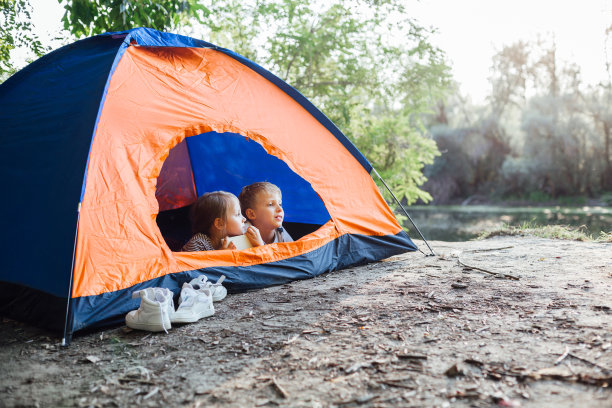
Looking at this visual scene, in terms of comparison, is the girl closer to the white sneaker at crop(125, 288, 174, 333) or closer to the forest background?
the white sneaker at crop(125, 288, 174, 333)

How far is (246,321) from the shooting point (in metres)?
2.36

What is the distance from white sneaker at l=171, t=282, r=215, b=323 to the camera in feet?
7.69

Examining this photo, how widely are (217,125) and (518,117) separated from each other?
1958 centimetres

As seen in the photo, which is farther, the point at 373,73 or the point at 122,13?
the point at 373,73

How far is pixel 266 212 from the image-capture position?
3682 mm

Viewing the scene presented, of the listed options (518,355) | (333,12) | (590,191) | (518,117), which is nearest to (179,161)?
(518,355)

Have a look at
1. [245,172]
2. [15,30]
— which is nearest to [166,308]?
[245,172]

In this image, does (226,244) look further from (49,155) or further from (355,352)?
(355,352)

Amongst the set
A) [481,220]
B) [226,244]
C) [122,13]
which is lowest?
[481,220]

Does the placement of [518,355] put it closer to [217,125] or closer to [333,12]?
[217,125]

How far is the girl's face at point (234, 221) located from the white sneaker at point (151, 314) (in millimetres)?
1122

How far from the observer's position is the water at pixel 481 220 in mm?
9023

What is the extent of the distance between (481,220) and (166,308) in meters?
10.9

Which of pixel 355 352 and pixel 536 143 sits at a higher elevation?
pixel 536 143
